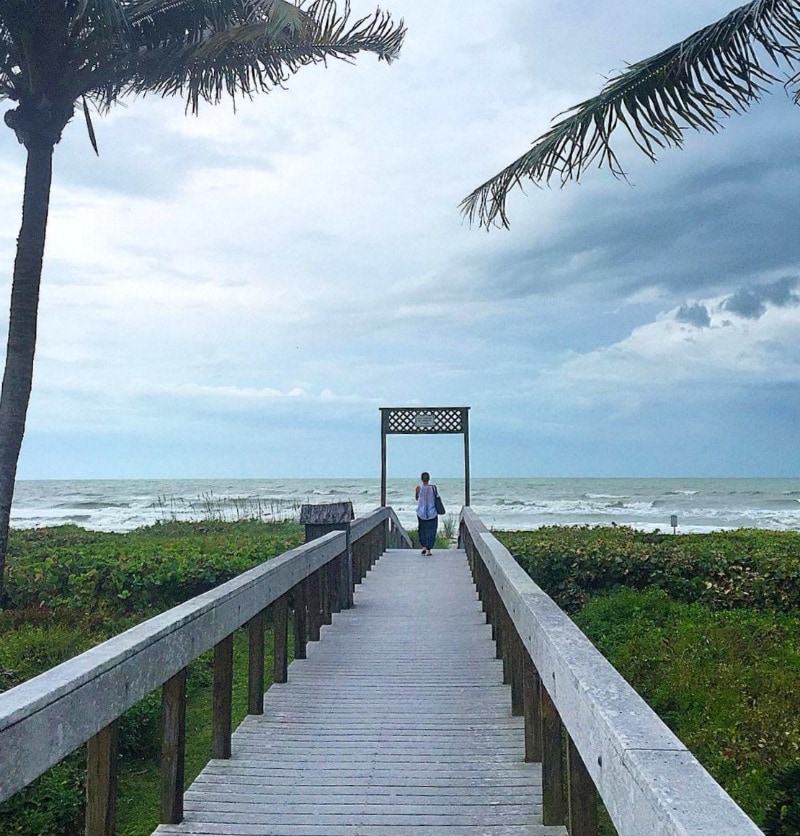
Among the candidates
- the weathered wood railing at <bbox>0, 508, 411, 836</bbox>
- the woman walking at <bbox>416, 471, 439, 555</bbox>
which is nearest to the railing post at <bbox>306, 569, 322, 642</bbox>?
the weathered wood railing at <bbox>0, 508, 411, 836</bbox>

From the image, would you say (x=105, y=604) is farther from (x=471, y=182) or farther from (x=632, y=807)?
(x=632, y=807)

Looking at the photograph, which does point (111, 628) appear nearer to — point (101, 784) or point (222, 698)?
point (222, 698)

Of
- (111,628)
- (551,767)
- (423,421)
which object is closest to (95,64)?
(111,628)

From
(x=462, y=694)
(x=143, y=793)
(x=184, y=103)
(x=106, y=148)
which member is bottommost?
(x=143, y=793)

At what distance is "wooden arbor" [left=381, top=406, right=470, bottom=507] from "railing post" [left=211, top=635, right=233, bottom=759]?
1481 cm

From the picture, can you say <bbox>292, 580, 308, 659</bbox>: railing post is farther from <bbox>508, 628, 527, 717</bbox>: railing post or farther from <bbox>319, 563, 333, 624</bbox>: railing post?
<bbox>508, 628, 527, 717</bbox>: railing post

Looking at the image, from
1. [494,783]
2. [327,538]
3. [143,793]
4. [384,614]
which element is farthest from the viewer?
[384,614]

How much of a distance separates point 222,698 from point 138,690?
1166mm

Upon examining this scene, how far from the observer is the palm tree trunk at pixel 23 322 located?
27.1 feet

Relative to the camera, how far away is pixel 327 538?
718 cm

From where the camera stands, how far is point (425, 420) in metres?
18.7

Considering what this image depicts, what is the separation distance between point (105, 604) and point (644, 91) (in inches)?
274

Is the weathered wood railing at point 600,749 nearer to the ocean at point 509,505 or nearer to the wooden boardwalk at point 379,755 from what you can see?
the wooden boardwalk at point 379,755

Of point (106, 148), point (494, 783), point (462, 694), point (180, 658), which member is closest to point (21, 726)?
point (180, 658)
